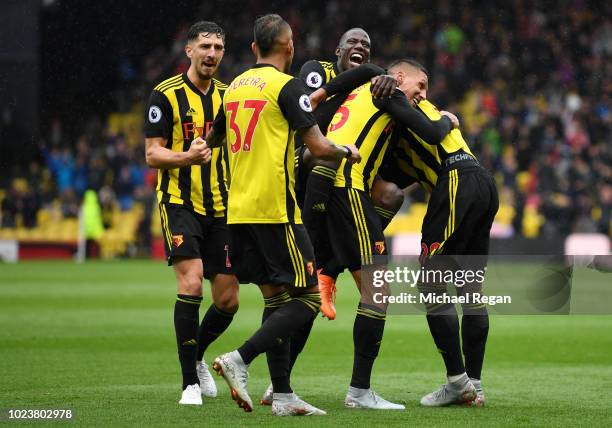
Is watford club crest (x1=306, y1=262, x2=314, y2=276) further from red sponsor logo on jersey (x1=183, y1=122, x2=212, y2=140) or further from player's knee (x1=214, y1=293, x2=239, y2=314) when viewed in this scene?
red sponsor logo on jersey (x1=183, y1=122, x2=212, y2=140)

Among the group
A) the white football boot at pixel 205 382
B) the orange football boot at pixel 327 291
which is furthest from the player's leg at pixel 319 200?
the white football boot at pixel 205 382

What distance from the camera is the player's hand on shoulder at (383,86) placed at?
22.0 ft

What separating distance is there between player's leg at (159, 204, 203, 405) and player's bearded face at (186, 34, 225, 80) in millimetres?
933

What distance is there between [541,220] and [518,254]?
1238 millimetres

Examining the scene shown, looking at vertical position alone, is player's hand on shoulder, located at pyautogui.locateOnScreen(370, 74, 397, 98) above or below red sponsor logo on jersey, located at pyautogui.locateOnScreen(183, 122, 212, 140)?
above

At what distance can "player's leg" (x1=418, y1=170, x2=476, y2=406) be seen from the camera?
679cm

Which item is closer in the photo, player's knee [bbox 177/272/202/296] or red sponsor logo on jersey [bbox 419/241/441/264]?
red sponsor logo on jersey [bbox 419/241/441/264]

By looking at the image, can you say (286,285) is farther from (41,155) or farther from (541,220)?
(41,155)

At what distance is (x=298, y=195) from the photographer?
7.54 metres

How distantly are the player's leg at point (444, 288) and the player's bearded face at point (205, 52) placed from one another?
1.74 m

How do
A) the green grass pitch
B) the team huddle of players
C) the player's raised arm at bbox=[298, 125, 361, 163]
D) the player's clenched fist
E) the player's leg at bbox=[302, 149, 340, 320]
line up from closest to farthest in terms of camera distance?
the player's raised arm at bbox=[298, 125, 361, 163] → the team huddle of players → the green grass pitch → the player's clenched fist → the player's leg at bbox=[302, 149, 340, 320]

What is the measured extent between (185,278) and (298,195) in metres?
0.99

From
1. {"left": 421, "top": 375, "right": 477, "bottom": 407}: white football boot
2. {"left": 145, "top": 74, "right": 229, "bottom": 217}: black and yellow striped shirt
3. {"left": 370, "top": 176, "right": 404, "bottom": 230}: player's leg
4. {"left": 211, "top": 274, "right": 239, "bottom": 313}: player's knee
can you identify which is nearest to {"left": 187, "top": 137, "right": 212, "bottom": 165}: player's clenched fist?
{"left": 145, "top": 74, "right": 229, "bottom": 217}: black and yellow striped shirt

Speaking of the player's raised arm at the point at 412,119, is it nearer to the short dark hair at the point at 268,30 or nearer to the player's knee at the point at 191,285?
the short dark hair at the point at 268,30
